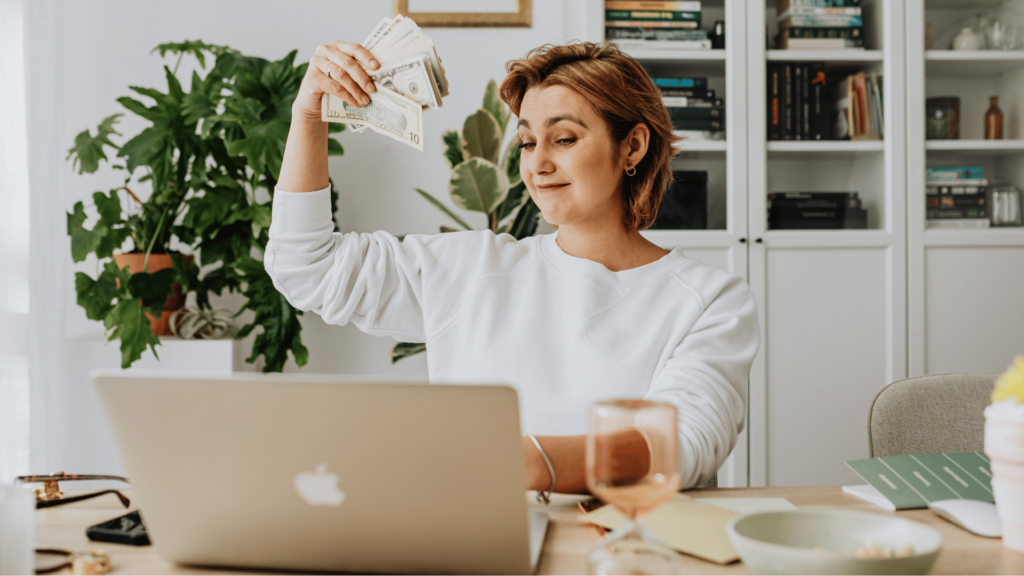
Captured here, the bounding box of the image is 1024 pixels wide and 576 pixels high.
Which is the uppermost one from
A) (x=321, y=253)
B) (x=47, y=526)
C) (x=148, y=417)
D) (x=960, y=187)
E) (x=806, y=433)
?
(x=960, y=187)

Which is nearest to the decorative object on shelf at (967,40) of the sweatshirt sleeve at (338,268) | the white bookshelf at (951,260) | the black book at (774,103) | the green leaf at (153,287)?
the white bookshelf at (951,260)

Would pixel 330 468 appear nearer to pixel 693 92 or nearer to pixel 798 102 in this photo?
pixel 693 92

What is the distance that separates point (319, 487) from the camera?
605 mm

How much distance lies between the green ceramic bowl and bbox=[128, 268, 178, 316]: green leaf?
1.99m

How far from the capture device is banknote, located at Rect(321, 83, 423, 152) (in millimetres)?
1253

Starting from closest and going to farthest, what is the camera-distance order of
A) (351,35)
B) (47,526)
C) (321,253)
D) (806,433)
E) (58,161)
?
(47,526) → (321,253) → (58,161) → (806,433) → (351,35)

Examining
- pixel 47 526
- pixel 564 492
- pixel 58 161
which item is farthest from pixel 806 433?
pixel 58 161

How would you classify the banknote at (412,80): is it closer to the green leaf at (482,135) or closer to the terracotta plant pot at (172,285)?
the green leaf at (482,135)

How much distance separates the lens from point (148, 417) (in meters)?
0.61

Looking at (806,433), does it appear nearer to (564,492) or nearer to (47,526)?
(564,492)

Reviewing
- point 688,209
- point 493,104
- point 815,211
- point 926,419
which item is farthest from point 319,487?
point 815,211

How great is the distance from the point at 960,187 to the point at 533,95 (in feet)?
6.18

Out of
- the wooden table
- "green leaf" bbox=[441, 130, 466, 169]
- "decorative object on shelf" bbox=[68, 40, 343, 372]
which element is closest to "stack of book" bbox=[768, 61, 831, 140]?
"green leaf" bbox=[441, 130, 466, 169]

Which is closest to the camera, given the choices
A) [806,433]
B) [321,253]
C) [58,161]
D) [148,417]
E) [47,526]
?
[148,417]
